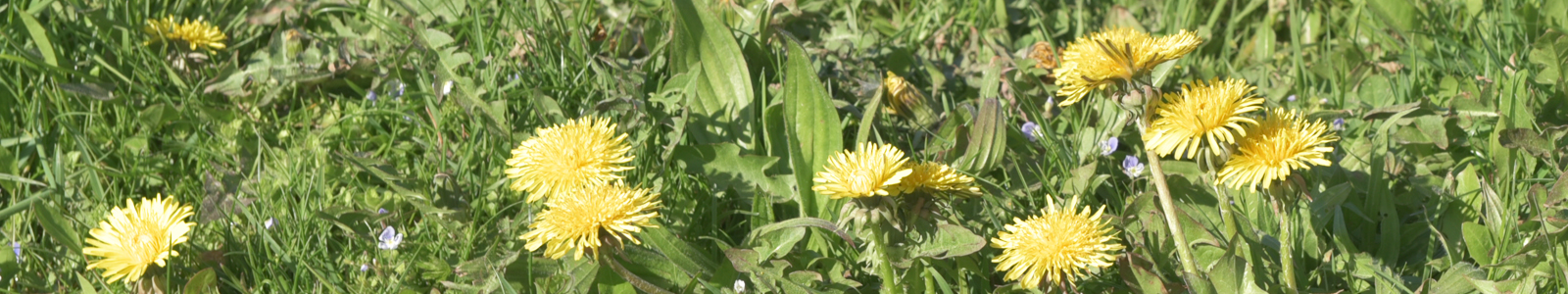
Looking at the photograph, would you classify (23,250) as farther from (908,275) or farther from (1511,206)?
(1511,206)

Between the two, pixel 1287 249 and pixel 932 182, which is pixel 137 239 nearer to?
pixel 932 182

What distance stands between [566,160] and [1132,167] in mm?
1236

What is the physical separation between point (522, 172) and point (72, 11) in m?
1.93

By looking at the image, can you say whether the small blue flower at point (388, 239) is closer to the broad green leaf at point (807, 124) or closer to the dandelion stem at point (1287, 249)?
the broad green leaf at point (807, 124)

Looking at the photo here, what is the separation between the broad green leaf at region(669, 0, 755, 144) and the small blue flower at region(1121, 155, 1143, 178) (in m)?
0.84

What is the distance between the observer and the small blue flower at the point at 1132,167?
2.50 meters

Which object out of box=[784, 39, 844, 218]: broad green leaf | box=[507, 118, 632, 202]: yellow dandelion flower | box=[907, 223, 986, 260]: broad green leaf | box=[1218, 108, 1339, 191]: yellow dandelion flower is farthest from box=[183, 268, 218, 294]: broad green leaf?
box=[1218, 108, 1339, 191]: yellow dandelion flower

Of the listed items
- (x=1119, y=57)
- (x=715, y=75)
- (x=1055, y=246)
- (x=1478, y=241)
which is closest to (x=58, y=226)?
(x=715, y=75)

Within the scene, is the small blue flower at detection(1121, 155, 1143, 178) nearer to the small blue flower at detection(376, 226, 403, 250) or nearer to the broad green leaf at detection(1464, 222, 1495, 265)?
the broad green leaf at detection(1464, 222, 1495, 265)

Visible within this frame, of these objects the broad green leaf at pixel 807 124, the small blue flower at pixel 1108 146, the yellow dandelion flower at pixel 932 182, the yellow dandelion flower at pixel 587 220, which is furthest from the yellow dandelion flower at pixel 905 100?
the yellow dandelion flower at pixel 587 220

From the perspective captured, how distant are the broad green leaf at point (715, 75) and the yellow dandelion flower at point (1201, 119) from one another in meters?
1.03

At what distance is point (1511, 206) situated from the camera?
2.34m

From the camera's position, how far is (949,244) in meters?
2.08

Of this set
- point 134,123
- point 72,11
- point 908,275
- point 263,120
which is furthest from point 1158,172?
point 72,11
